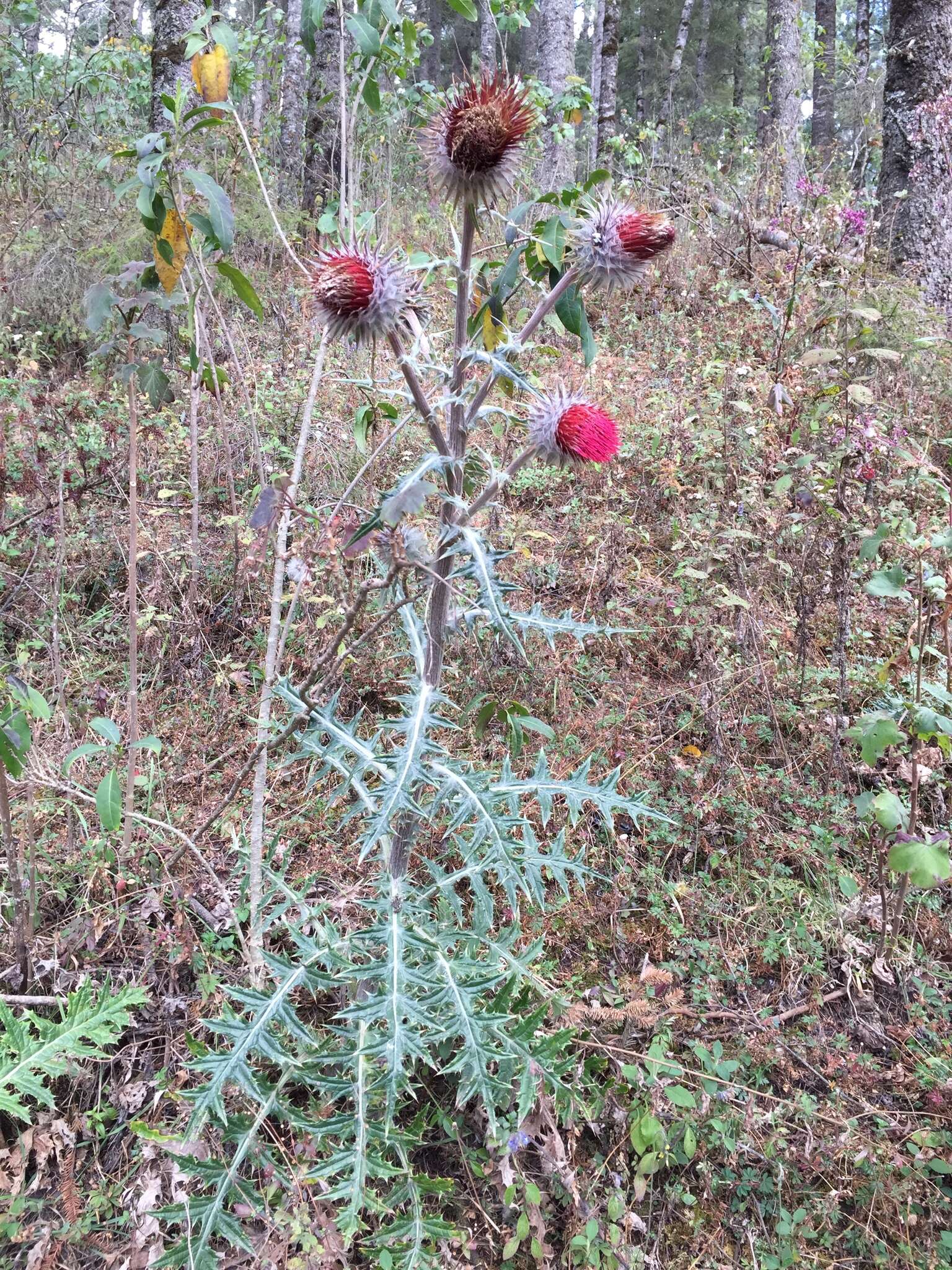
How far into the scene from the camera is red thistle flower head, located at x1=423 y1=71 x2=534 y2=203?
4.33ft

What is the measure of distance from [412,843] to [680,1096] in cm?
97

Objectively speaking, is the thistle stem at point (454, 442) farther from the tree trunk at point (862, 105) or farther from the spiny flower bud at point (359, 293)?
the tree trunk at point (862, 105)

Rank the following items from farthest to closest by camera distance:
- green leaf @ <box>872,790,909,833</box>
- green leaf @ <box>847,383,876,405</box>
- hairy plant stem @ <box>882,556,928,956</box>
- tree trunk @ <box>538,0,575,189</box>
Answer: tree trunk @ <box>538,0,575,189</box>
green leaf @ <box>847,383,876,405</box>
hairy plant stem @ <box>882,556,928,956</box>
green leaf @ <box>872,790,909,833</box>

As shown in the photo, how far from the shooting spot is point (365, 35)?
5.45 feet

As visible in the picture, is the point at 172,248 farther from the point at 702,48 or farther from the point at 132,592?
the point at 702,48

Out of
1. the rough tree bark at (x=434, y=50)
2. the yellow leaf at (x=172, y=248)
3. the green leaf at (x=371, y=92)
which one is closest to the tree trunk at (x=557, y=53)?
the green leaf at (x=371, y=92)

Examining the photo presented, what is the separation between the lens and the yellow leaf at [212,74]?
75.1 inches

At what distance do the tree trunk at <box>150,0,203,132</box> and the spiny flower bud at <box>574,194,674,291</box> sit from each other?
4.22 m

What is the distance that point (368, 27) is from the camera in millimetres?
1670

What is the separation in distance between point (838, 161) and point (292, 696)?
11.1 meters

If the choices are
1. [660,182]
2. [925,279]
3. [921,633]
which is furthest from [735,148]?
[921,633]

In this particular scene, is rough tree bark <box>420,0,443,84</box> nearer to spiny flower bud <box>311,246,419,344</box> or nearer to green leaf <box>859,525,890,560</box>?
green leaf <box>859,525,890,560</box>

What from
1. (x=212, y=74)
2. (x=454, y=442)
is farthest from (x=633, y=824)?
(x=212, y=74)

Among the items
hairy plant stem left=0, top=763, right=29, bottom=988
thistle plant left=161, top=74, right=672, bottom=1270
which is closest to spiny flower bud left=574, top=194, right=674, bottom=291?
thistle plant left=161, top=74, right=672, bottom=1270
